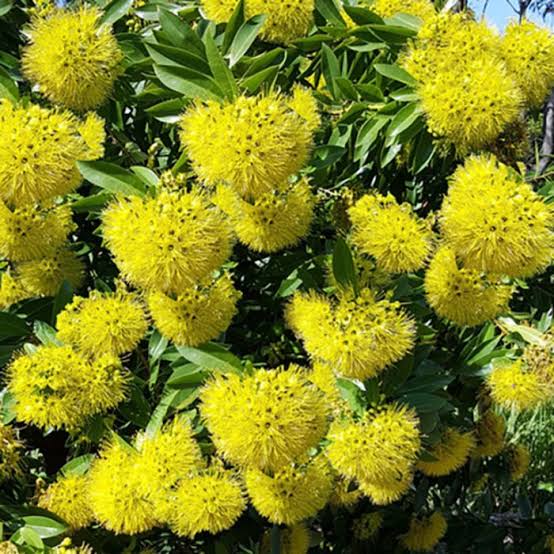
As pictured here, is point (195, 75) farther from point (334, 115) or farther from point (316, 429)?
point (316, 429)

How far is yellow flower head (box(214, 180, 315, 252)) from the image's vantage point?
165 centimetres

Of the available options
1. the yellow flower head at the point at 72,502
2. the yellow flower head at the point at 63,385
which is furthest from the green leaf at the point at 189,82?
the yellow flower head at the point at 72,502

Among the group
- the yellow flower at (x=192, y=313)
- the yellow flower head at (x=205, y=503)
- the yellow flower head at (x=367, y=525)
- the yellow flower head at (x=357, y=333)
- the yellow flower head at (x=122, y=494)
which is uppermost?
the yellow flower head at (x=357, y=333)

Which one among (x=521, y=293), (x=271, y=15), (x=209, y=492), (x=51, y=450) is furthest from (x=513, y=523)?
(x=271, y=15)

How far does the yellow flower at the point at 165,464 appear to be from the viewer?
1.68m

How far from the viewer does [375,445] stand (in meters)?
1.66

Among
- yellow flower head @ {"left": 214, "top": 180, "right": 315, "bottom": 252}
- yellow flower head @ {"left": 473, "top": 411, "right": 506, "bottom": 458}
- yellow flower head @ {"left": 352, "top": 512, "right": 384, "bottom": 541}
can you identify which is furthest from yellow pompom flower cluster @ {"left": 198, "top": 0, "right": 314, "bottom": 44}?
yellow flower head @ {"left": 352, "top": 512, "right": 384, "bottom": 541}

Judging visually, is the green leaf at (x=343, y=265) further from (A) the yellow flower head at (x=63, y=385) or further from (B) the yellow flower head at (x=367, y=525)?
(B) the yellow flower head at (x=367, y=525)

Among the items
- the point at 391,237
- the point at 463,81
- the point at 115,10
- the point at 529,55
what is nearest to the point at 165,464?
the point at 391,237

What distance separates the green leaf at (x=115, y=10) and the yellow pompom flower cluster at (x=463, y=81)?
0.71 m

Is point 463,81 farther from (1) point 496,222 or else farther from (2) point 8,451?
(2) point 8,451

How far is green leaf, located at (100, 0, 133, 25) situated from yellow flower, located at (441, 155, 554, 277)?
3.14ft

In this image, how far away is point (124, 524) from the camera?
5.75 feet

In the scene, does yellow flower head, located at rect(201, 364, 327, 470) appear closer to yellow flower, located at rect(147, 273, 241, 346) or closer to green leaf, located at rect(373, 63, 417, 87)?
yellow flower, located at rect(147, 273, 241, 346)
